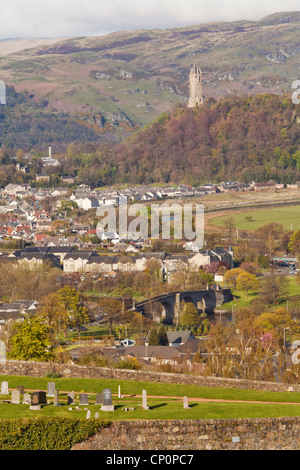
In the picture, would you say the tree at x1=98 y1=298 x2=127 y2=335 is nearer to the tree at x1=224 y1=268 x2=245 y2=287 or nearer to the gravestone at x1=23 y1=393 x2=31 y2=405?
the tree at x1=224 y1=268 x2=245 y2=287

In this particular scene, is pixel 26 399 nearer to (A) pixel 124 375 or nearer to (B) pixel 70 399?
(B) pixel 70 399

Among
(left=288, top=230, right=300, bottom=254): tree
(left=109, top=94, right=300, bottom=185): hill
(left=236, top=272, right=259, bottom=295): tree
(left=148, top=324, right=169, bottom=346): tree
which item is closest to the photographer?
(left=148, top=324, right=169, bottom=346): tree

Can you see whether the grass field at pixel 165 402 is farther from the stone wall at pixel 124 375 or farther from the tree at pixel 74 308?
the tree at pixel 74 308

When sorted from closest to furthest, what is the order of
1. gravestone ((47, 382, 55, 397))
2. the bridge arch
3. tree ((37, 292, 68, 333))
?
gravestone ((47, 382, 55, 397)) < tree ((37, 292, 68, 333)) < the bridge arch

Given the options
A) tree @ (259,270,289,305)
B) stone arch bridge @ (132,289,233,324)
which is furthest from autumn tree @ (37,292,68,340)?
tree @ (259,270,289,305)

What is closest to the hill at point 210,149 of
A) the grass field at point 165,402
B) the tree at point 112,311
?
the tree at point 112,311

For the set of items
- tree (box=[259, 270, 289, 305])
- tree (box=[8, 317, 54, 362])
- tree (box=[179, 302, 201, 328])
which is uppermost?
tree (box=[8, 317, 54, 362])
